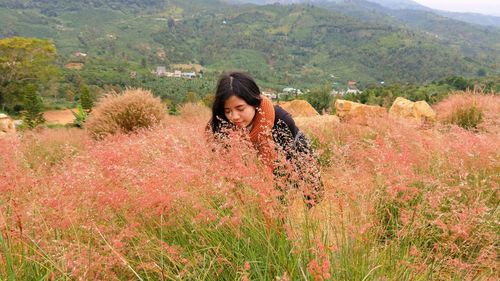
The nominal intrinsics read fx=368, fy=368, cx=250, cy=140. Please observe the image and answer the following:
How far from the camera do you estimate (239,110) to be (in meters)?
2.82

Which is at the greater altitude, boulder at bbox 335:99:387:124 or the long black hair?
the long black hair

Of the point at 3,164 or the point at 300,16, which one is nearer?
the point at 3,164

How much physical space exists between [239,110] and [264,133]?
0.76 m

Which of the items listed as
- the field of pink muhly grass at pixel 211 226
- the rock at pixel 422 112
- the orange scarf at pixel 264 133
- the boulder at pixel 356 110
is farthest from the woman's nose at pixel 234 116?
the rock at pixel 422 112

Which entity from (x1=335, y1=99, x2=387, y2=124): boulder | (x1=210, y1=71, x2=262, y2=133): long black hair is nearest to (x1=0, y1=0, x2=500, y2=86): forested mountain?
(x1=335, y1=99, x2=387, y2=124): boulder

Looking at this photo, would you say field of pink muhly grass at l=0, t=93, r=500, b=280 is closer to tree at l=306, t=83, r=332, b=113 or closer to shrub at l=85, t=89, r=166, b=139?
shrub at l=85, t=89, r=166, b=139

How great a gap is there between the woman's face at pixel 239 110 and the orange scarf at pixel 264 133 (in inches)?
2.4

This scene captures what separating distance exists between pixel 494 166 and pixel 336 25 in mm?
112491

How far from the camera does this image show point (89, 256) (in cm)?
124

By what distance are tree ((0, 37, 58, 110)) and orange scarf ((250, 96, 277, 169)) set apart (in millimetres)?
31212

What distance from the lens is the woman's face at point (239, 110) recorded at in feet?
9.15

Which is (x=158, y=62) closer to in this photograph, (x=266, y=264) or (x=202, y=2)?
(x=266, y=264)

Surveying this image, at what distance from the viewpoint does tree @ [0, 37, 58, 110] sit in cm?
2962

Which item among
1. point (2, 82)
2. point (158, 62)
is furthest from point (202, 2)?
point (2, 82)
